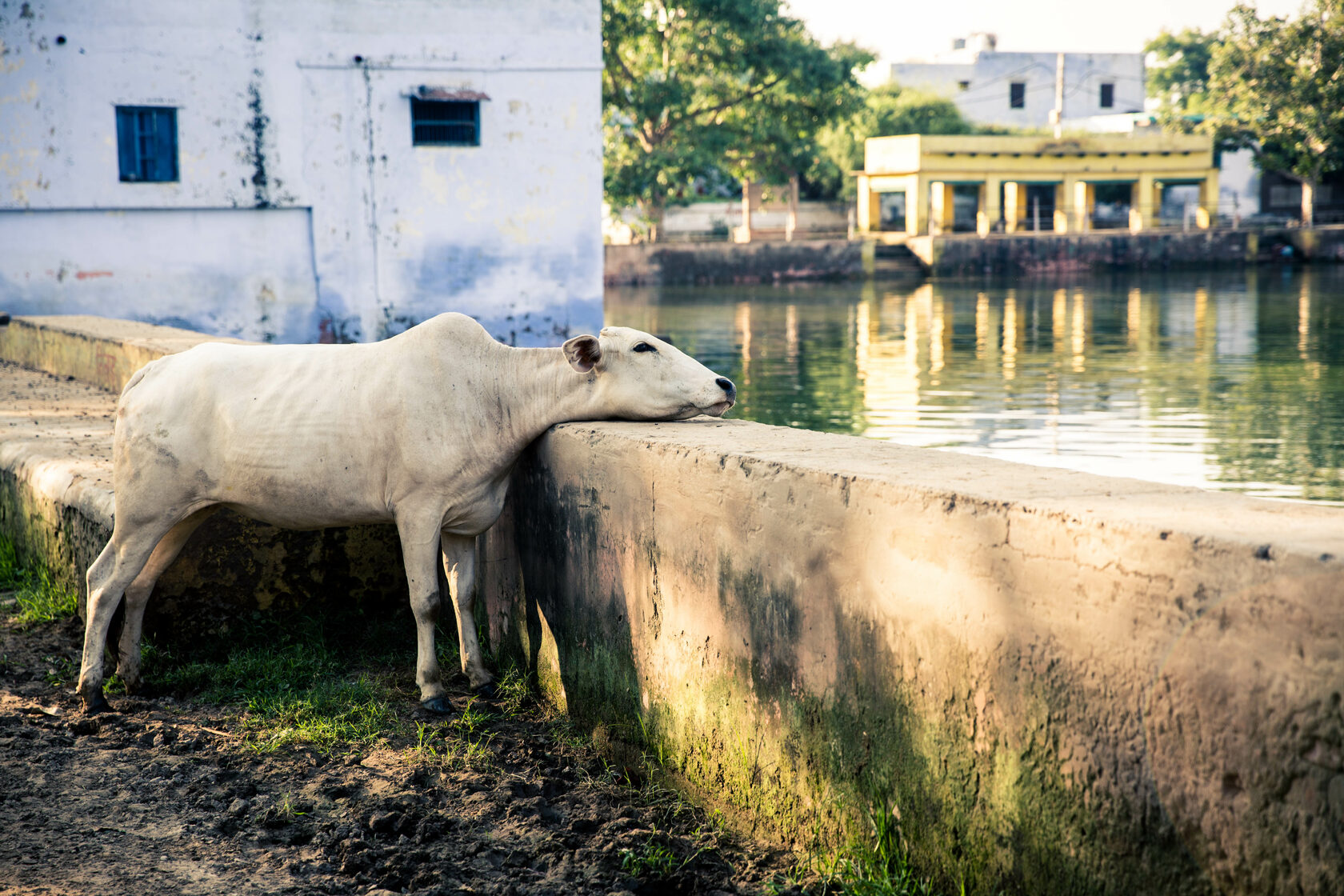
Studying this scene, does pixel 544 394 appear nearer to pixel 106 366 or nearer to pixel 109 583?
pixel 109 583

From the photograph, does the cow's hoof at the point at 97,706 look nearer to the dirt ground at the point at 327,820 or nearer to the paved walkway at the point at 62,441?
the dirt ground at the point at 327,820

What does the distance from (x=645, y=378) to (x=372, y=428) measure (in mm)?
907

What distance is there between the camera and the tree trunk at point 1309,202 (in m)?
42.5

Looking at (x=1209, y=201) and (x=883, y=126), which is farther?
(x=883, y=126)

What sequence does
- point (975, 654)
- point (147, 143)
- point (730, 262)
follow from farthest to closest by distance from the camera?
point (730, 262), point (147, 143), point (975, 654)

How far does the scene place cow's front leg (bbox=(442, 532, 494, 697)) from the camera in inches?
177

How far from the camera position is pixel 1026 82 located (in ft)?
184

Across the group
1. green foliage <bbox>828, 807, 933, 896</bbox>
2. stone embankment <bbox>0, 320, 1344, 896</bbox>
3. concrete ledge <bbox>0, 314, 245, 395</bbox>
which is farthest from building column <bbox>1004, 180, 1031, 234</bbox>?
green foliage <bbox>828, 807, 933, 896</bbox>

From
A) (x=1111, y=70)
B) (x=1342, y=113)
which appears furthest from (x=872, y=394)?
(x=1111, y=70)

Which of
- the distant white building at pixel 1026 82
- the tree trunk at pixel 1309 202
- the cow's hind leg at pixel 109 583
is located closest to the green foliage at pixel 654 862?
the cow's hind leg at pixel 109 583

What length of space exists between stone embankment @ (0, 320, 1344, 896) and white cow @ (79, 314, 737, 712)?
0.57 feet

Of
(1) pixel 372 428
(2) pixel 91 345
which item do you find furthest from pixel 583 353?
(2) pixel 91 345

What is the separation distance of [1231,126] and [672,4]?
21.7 metres

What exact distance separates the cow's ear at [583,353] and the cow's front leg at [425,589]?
678 millimetres
